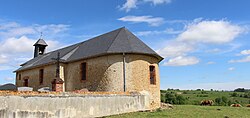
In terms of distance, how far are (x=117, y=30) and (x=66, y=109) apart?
1078cm

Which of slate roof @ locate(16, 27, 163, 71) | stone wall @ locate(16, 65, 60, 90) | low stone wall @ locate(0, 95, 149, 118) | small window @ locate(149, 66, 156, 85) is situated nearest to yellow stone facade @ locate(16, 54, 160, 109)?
small window @ locate(149, 66, 156, 85)

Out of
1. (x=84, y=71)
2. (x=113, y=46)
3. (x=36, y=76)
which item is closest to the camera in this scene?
(x=113, y=46)

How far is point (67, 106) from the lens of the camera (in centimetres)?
1134

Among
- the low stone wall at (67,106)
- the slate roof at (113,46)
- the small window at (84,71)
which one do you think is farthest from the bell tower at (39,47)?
the low stone wall at (67,106)

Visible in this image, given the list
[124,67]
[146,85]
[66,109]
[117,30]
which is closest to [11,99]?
[66,109]

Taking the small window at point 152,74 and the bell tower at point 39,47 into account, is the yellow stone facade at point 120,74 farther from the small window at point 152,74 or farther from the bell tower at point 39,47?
the bell tower at point 39,47

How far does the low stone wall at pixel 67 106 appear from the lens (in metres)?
9.45

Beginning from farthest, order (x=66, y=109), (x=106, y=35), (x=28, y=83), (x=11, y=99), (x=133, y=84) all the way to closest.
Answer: (x=28, y=83) → (x=106, y=35) → (x=133, y=84) → (x=66, y=109) → (x=11, y=99)

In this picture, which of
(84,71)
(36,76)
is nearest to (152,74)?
(84,71)

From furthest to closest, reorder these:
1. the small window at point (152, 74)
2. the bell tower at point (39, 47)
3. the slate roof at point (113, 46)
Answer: the bell tower at point (39, 47) < the small window at point (152, 74) < the slate roof at point (113, 46)

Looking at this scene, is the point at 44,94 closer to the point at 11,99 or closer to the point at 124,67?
the point at 11,99

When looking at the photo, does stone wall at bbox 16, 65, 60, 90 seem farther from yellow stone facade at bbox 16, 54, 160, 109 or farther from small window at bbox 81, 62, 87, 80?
yellow stone facade at bbox 16, 54, 160, 109

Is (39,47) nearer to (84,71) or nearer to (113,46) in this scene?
(84,71)

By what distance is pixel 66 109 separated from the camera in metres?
11.3
